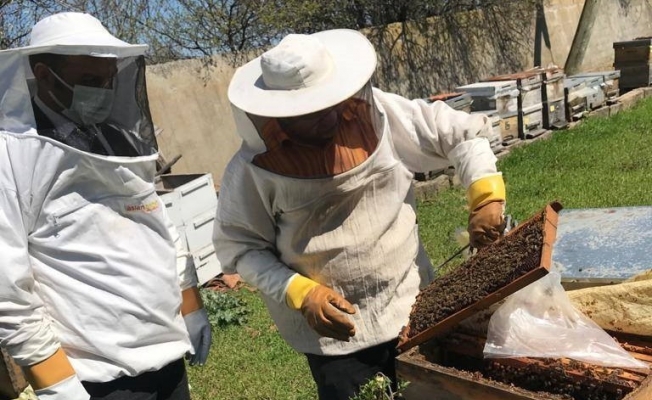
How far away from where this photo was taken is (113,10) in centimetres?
717

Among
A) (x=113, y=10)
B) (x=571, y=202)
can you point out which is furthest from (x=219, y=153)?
(x=571, y=202)

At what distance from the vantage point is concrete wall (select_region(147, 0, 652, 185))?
605 centimetres

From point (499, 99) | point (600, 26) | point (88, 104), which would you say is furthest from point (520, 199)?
point (600, 26)

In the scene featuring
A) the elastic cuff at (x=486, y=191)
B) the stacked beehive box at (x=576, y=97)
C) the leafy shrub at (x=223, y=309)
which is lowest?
the leafy shrub at (x=223, y=309)

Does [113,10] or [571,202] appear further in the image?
[113,10]

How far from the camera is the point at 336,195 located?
1861 mm

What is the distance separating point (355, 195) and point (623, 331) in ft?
2.54

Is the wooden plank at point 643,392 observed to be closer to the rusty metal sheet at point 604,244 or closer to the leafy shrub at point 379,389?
the leafy shrub at point 379,389

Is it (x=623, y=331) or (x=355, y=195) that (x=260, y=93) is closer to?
(x=355, y=195)

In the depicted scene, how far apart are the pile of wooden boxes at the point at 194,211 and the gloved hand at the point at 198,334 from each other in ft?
8.12

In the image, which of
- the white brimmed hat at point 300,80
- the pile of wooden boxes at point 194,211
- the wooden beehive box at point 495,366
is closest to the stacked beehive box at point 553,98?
the pile of wooden boxes at point 194,211

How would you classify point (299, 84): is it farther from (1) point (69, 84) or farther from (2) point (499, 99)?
(2) point (499, 99)

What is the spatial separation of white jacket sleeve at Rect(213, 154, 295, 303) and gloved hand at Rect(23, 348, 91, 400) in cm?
54

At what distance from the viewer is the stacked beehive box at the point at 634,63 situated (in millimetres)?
8961
